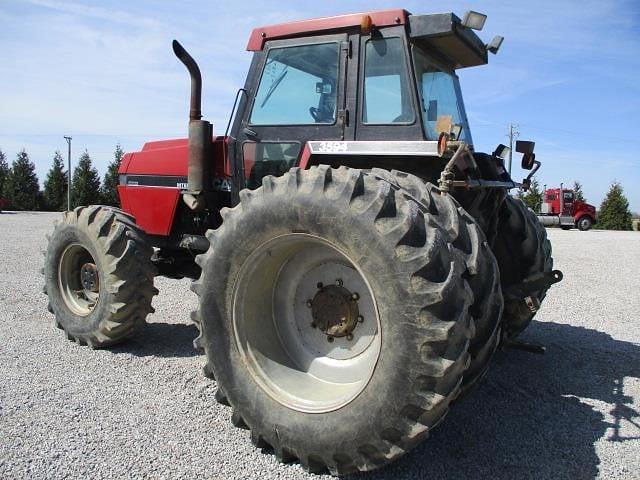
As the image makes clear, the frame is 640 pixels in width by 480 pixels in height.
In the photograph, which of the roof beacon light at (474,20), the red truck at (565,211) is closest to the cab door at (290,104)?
the roof beacon light at (474,20)

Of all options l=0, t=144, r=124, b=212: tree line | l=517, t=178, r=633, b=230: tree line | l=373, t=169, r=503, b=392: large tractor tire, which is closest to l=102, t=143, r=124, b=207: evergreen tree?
l=0, t=144, r=124, b=212: tree line

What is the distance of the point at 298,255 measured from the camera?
3.16 metres

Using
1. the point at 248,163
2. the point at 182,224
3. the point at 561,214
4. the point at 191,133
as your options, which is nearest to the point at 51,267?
the point at 182,224

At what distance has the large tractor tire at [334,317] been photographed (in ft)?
7.71

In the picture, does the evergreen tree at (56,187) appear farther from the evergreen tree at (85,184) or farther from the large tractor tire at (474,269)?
the large tractor tire at (474,269)

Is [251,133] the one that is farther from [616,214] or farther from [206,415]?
[616,214]

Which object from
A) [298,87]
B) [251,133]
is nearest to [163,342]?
[251,133]

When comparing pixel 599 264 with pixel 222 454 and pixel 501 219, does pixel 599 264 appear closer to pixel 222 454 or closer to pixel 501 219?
pixel 501 219

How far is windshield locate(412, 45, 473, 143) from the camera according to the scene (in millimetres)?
3582

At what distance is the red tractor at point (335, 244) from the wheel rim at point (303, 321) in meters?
0.01

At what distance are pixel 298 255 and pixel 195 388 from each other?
51.3 inches

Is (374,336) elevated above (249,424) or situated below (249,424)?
above

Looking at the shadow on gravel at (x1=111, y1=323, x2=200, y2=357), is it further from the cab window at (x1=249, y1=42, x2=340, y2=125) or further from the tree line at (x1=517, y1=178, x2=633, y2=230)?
the tree line at (x1=517, y1=178, x2=633, y2=230)

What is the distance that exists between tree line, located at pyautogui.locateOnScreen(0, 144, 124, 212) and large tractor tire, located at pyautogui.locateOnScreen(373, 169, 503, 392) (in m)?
37.0
